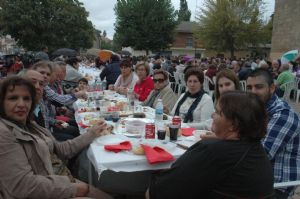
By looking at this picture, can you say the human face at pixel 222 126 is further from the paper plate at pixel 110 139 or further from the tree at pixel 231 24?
the tree at pixel 231 24

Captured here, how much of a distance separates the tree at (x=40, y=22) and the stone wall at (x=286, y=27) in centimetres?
1603

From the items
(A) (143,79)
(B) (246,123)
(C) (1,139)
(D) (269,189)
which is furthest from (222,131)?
(A) (143,79)

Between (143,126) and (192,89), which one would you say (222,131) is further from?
(192,89)

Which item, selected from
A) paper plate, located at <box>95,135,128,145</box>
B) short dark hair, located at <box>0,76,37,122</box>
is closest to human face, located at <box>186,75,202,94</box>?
paper plate, located at <box>95,135,128,145</box>

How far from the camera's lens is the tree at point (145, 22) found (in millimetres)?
29469

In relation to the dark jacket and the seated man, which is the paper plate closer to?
the seated man

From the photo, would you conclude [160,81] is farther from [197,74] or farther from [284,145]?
[284,145]

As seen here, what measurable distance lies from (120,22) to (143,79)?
→ 84.0ft

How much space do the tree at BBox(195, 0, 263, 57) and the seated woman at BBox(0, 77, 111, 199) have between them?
2697 centimetres

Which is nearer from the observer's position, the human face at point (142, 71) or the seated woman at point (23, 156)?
the seated woman at point (23, 156)

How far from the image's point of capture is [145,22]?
2936cm

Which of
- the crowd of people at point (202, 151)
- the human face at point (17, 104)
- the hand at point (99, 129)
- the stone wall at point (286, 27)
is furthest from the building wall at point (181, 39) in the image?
the human face at point (17, 104)

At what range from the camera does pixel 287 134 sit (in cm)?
227

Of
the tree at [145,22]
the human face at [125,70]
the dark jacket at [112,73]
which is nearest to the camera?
the human face at [125,70]
